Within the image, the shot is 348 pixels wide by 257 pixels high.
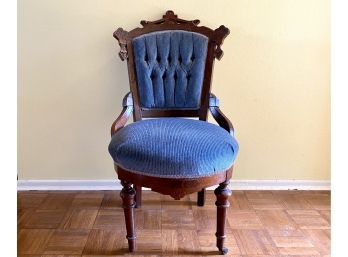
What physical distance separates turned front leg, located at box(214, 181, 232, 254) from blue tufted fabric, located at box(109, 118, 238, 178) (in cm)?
14

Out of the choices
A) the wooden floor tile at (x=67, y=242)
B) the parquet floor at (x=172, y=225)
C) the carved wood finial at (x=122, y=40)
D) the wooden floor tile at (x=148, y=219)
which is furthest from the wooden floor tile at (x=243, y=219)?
the carved wood finial at (x=122, y=40)

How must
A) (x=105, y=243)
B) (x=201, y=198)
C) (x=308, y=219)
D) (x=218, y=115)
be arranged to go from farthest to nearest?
1. (x=201, y=198)
2. (x=308, y=219)
3. (x=218, y=115)
4. (x=105, y=243)

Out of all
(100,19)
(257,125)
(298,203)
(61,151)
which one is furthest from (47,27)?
(298,203)

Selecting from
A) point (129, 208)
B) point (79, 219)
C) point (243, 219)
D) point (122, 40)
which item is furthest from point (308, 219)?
point (122, 40)

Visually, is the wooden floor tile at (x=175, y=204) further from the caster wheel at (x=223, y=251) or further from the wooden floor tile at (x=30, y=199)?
the wooden floor tile at (x=30, y=199)

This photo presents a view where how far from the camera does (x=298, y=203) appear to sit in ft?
7.05

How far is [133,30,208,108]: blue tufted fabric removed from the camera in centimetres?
190

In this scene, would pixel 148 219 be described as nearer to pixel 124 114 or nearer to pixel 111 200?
pixel 111 200

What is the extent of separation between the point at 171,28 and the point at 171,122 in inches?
23.1

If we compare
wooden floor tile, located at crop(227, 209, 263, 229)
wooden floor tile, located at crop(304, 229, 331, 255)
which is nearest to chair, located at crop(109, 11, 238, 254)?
wooden floor tile, located at crop(227, 209, 263, 229)

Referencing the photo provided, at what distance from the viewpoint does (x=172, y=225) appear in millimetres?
1877

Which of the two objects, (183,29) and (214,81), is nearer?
(183,29)

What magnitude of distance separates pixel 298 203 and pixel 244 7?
45.8 inches
